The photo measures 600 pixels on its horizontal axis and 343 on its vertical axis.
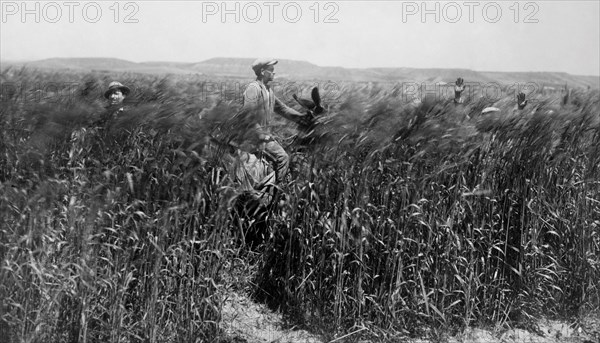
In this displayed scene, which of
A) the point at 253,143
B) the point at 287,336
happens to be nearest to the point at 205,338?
the point at 287,336

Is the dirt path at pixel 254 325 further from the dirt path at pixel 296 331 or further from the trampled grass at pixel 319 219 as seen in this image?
the trampled grass at pixel 319 219

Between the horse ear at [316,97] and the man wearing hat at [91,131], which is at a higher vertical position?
the horse ear at [316,97]

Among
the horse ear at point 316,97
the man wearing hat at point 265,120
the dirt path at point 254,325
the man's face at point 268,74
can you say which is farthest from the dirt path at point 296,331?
the man's face at point 268,74

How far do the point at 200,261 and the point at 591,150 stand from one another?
128 inches

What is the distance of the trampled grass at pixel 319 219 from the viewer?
422 centimetres

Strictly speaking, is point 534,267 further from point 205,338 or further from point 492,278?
point 205,338

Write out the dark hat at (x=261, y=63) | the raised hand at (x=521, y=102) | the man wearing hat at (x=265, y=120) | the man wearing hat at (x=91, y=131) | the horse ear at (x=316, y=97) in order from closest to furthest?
the man wearing hat at (x=91, y=131) → the man wearing hat at (x=265, y=120) → the horse ear at (x=316, y=97) → the raised hand at (x=521, y=102) → the dark hat at (x=261, y=63)

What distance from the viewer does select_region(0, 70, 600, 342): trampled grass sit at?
4.22 meters

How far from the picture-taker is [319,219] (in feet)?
16.6

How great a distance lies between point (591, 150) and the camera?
602 centimetres

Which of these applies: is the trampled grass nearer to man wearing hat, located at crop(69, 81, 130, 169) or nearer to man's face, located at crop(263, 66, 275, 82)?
man wearing hat, located at crop(69, 81, 130, 169)

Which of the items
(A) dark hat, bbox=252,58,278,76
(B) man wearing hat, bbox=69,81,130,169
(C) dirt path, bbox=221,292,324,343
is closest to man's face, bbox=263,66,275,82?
(A) dark hat, bbox=252,58,278,76

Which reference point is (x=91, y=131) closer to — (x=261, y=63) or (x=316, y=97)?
(x=316, y=97)

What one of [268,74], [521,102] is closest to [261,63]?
[268,74]
